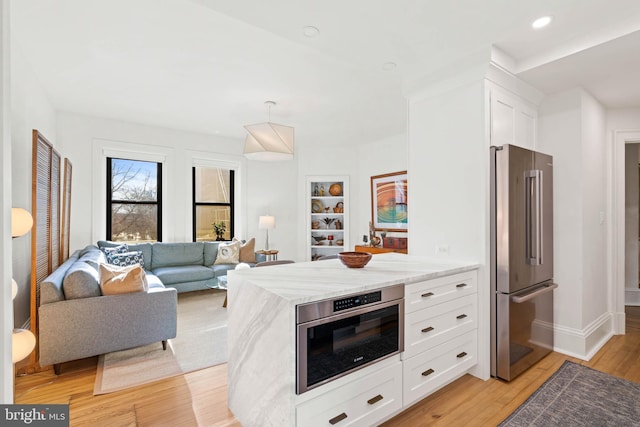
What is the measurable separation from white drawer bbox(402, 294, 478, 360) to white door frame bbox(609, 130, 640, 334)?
2.11 m

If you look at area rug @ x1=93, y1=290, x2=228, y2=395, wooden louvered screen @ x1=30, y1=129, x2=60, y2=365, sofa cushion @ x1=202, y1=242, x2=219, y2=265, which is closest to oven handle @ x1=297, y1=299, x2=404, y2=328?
area rug @ x1=93, y1=290, x2=228, y2=395

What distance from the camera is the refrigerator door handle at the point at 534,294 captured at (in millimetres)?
2426

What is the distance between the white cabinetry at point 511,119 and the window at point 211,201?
4.83 meters

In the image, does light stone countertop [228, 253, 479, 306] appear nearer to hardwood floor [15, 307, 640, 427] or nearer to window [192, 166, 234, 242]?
hardwood floor [15, 307, 640, 427]

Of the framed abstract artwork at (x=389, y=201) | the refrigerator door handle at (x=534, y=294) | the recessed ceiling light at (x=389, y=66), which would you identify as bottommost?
the refrigerator door handle at (x=534, y=294)

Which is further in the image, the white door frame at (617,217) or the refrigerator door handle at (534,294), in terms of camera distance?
the white door frame at (617,217)

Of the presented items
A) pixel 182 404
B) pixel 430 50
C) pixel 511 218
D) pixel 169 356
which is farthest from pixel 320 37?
pixel 169 356

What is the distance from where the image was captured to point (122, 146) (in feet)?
16.4

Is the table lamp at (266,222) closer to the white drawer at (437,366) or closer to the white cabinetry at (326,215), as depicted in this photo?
the white cabinetry at (326,215)

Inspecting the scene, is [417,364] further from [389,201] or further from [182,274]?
[389,201]

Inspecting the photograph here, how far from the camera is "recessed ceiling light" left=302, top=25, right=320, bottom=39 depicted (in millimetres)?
2201

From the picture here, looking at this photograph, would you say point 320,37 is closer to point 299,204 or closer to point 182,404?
point 182,404

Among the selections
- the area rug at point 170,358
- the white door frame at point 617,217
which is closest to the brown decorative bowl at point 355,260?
the area rug at point 170,358

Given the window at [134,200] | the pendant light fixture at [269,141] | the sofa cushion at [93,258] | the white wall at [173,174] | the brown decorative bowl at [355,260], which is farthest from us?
the window at [134,200]
